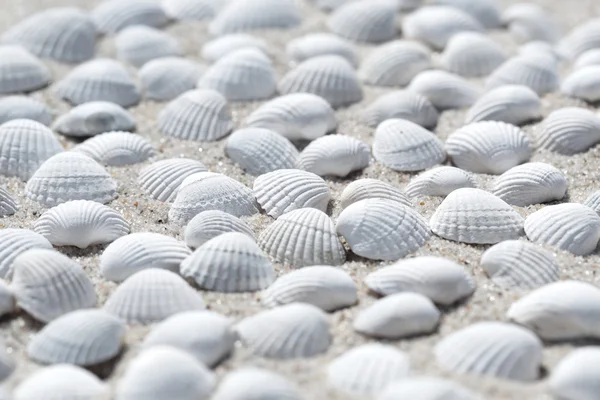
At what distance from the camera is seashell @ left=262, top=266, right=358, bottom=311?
2613 mm

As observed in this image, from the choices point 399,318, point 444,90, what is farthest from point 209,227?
point 444,90

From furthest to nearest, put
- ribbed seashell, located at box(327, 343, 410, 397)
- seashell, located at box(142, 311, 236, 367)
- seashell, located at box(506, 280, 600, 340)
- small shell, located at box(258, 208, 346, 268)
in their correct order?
small shell, located at box(258, 208, 346, 268)
seashell, located at box(506, 280, 600, 340)
seashell, located at box(142, 311, 236, 367)
ribbed seashell, located at box(327, 343, 410, 397)

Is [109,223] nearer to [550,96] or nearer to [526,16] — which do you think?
[550,96]

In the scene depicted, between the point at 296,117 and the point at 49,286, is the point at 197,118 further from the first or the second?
the point at 49,286

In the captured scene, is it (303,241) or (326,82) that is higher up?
(326,82)

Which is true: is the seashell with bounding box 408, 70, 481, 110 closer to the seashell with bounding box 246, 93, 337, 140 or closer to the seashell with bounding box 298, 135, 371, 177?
the seashell with bounding box 246, 93, 337, 140

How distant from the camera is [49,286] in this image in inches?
102

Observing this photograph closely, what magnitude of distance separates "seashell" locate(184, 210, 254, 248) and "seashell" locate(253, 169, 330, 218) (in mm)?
212

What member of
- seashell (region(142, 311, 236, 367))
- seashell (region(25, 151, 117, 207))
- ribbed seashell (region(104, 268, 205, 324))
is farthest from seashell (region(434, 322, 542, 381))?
seashell (region(25, 151, 117, 207))

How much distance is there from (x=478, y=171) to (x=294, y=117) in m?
0.71

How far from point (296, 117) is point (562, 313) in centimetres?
149

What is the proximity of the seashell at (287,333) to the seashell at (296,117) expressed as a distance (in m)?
1.28

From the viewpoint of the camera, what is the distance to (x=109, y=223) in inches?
119

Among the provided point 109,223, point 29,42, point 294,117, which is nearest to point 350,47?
point 294,117
